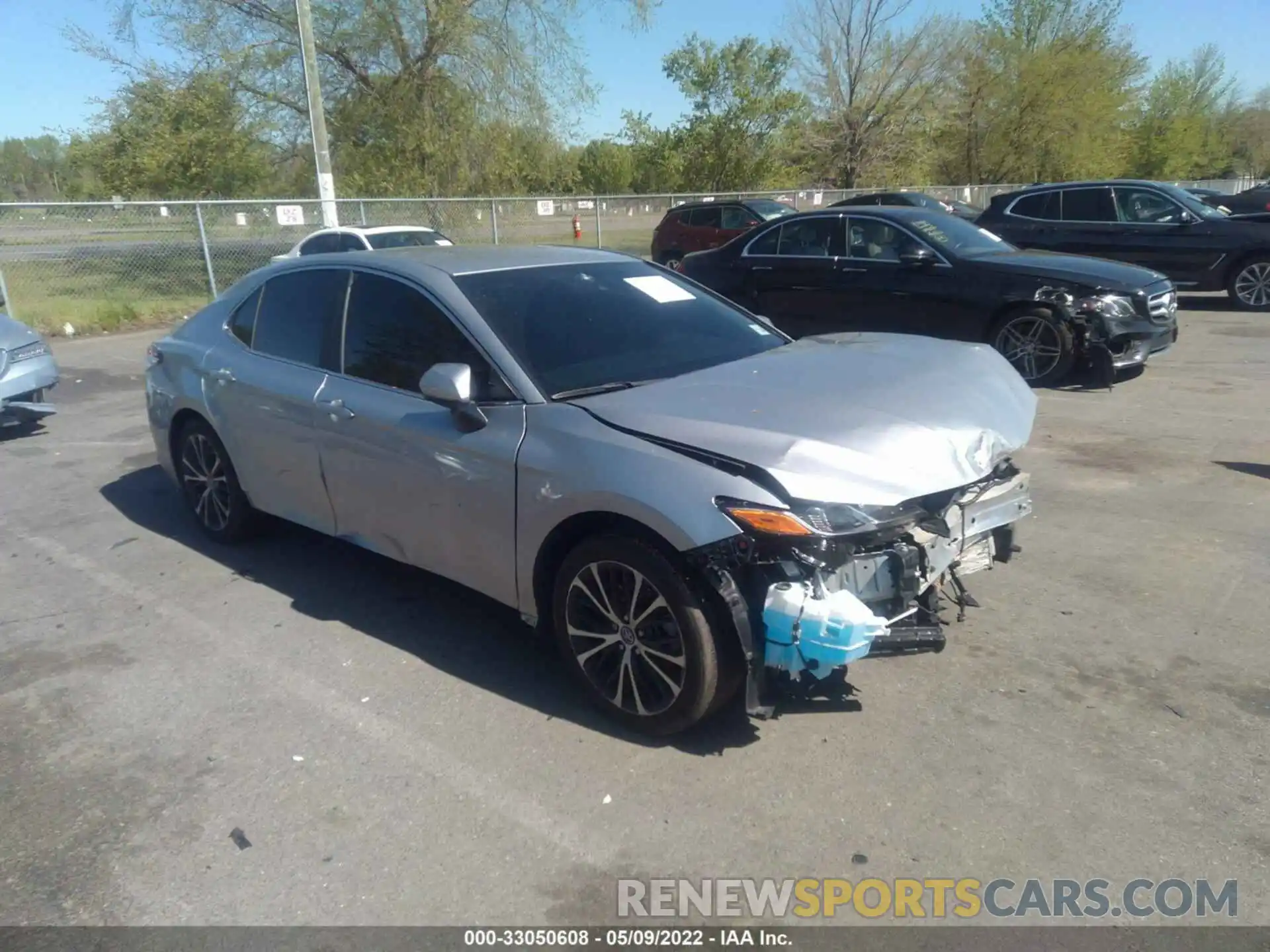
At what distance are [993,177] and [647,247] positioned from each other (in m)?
20.8

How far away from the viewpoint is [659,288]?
184 inches

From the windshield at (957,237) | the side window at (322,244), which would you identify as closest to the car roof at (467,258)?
the windshield at (957,237)

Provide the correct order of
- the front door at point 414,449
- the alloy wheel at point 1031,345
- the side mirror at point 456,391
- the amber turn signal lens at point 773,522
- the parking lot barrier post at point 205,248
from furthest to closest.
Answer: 1. the parking lot barrier post at point 205,248
2. the alloy wheel at point 1031,345
3. the front door at point 414,449
4. the side mirror at point 456,391
5. the amber turn signal lens at point 773,522

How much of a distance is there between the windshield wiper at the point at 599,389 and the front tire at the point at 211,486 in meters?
2.45

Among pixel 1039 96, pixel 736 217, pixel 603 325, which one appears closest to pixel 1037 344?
pixel 603 325

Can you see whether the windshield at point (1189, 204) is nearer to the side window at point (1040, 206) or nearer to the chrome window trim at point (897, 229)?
the side window at point (1040, 206)

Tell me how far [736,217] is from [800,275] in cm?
869

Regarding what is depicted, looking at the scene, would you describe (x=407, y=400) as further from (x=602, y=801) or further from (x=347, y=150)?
(x=347, y=150)

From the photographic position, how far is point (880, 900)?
2.67 metres

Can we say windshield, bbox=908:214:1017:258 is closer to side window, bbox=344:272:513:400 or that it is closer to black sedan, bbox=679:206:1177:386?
black sedan, bbox=679:206:1177:386

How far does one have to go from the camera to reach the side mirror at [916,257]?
9156mm

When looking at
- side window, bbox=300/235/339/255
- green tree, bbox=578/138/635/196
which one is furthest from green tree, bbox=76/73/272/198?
green tree, bbox=578/138/635/196

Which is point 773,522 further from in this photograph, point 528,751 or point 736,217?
point 736,217

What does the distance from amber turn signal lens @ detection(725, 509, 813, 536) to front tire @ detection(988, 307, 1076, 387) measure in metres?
6.34
